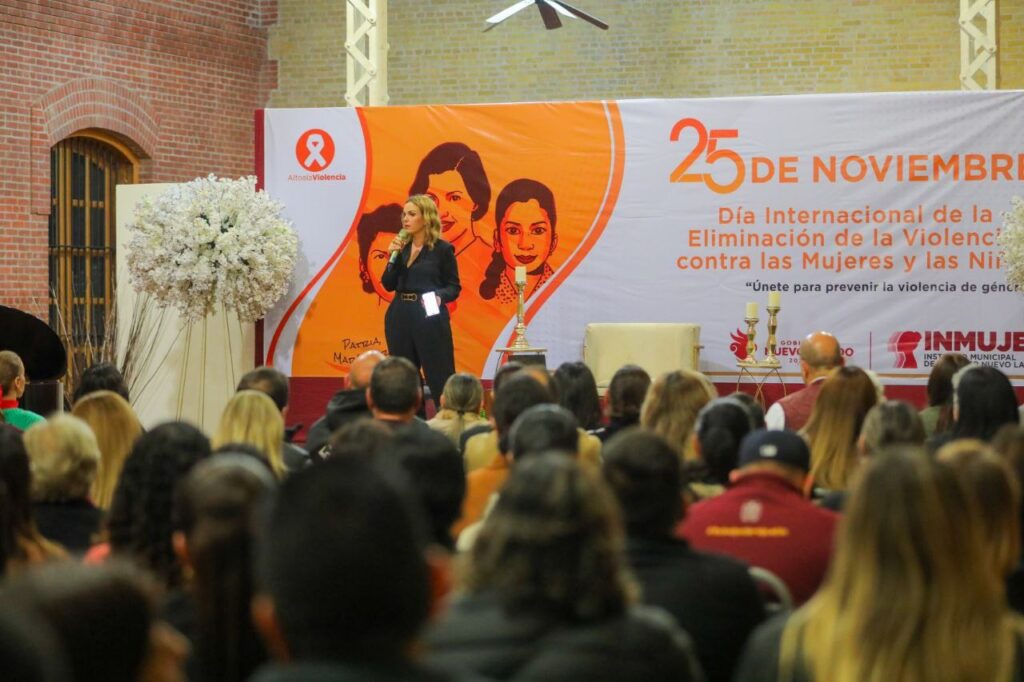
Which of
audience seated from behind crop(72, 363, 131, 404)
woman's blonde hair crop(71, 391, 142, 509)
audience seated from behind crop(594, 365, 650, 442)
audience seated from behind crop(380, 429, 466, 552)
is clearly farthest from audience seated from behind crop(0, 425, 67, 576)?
audience seated from behind crop(72, 363, 131, 404)

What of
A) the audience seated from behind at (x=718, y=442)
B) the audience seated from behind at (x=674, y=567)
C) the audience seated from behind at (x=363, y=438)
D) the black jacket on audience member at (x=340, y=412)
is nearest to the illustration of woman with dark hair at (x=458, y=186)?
the black jacket on audience member at (x=340, y=412)

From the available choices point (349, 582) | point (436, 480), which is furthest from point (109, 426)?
point (349, 582)

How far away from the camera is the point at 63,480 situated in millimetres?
3393

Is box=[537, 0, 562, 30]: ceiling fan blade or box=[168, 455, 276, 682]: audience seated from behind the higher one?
box=[537, 0, 562, 30]: ceiling fan blade

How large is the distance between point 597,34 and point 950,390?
9748 mm

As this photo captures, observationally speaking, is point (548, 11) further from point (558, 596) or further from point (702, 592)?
point (558, 596)

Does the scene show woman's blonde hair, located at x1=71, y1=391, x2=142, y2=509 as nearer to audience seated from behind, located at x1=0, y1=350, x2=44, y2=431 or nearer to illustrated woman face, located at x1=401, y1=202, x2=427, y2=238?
audience seated from behind, located at x1=0, y1=350, x2=44, y2=431

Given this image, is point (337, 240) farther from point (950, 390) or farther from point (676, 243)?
point (950, 390)

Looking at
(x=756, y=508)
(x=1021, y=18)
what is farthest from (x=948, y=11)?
(x=756, y=508)

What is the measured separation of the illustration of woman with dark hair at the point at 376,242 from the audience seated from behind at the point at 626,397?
16.2ft

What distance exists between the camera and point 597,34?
14.9m

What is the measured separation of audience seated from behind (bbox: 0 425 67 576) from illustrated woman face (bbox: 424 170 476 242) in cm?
706

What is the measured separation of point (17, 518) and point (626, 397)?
9.16 ft

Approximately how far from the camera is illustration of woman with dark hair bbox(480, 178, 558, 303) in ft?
32.7
